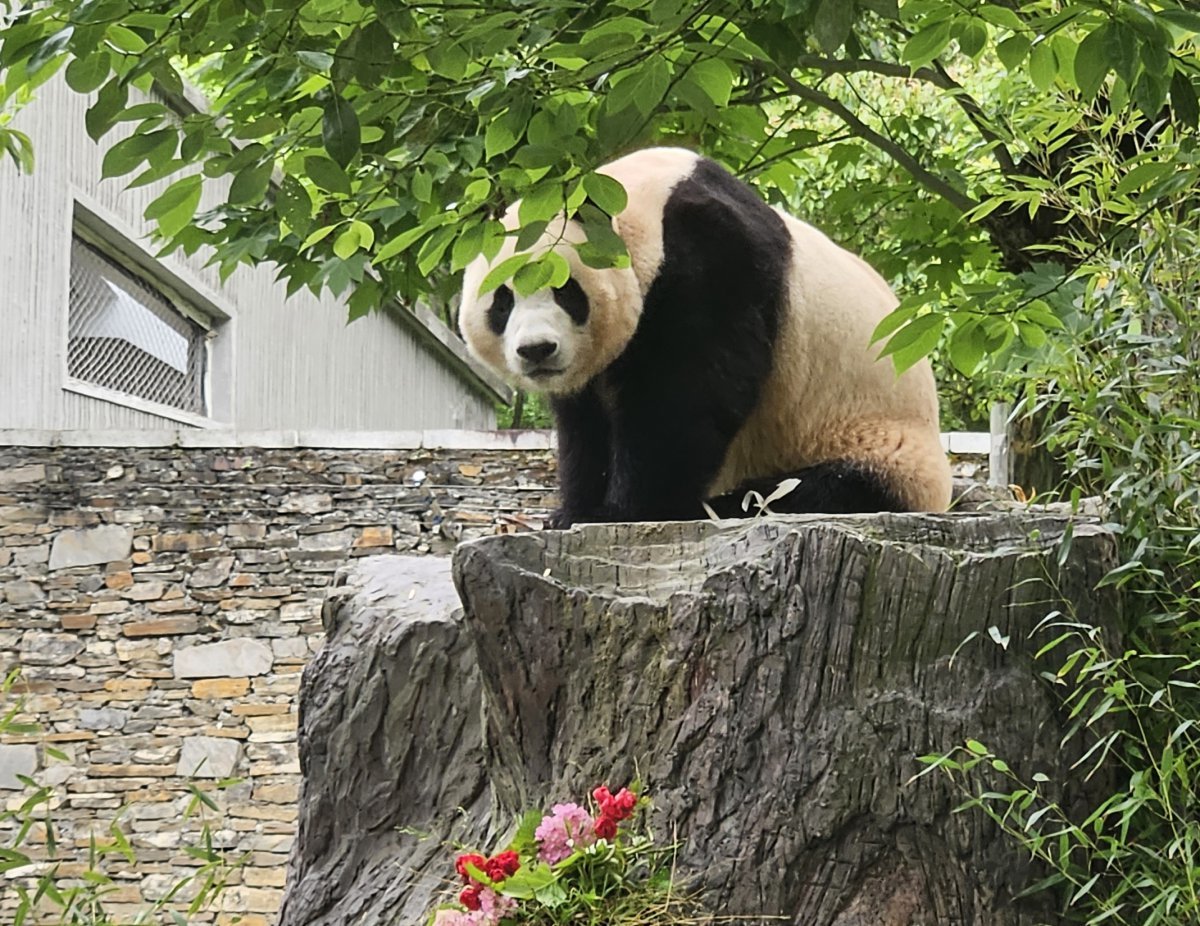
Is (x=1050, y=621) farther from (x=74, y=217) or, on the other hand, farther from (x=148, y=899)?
(x=74, y=217)

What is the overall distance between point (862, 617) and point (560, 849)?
676 mm

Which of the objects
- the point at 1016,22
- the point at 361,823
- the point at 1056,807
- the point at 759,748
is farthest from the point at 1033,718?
the point at 361,823

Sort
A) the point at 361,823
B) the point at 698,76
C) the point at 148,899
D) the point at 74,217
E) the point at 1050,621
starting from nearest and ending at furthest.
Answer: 1. the point at 698,76
2. the point at 1050,621
3. the point at 361,823
4. the point at 148,899
5. the point at 74,217

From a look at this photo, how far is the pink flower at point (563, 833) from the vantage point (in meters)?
2.32

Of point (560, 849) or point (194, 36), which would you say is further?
point (560, 849)

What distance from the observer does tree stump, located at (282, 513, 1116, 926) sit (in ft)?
7.69

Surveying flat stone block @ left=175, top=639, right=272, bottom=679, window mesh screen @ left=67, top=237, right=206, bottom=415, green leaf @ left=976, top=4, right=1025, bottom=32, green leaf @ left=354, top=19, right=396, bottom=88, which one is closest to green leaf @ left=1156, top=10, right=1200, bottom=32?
green leaf @ left=976, top=4, right=1025, bottom=32

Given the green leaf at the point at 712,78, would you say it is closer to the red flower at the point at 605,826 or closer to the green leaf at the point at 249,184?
the green leaf at the point at 249,184

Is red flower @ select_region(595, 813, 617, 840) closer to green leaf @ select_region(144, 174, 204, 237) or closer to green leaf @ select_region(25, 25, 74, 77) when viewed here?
green leaf @ select_region(144, 174, 204, 237)

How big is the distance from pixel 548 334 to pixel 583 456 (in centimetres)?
58

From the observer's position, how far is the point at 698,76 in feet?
6.96

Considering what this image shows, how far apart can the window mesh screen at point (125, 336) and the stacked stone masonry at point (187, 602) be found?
1329mm

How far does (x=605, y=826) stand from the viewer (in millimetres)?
2273

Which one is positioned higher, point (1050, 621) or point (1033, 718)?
point (1050, 621)
